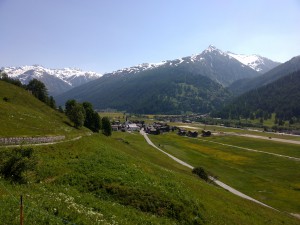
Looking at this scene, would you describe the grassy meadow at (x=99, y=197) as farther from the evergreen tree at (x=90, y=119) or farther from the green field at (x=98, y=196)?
the evergreen tree at (x=90, y=119)

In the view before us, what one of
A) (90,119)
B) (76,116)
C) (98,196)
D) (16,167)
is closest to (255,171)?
(76,116)

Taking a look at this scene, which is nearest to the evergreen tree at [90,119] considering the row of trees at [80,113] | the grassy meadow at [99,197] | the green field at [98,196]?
the row of trees at [80,113]

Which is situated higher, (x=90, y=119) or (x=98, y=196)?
(x=90, y=119)

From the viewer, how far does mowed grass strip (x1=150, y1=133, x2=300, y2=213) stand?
8646cm

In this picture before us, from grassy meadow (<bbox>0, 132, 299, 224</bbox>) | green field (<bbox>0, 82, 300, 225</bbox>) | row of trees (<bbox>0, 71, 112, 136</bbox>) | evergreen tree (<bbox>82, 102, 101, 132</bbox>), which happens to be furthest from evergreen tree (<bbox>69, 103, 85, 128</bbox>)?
grassy meadow (<bbox>0, 132, 299, 224</bbox>)

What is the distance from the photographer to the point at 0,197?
25406mm

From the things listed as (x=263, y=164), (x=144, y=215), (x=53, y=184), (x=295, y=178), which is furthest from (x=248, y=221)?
(x=263, y=164)

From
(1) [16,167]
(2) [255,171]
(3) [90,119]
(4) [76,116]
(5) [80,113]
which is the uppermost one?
(5) [80,113]

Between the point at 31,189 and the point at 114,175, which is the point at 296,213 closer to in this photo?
the point at 114,175

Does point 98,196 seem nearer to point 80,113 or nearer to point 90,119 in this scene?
point 80,113

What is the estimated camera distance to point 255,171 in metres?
121

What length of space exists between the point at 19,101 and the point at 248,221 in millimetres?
100157

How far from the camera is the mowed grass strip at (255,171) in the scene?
86.5 meters

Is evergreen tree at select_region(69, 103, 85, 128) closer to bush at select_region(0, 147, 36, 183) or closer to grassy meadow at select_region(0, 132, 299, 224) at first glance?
grassy meadow at select_region(0, 132, 299, 224)
